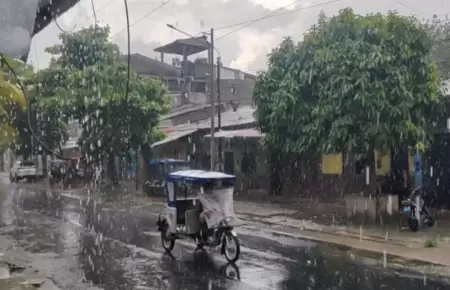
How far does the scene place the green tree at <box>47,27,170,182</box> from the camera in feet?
97.0

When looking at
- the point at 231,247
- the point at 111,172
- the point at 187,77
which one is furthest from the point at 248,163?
the point at 187,77

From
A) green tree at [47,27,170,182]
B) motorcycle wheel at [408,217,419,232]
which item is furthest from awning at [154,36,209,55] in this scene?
motorcycle wheel at [408,217,419,232]

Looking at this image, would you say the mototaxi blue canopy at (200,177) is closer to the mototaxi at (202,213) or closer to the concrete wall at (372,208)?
the mototaxi at (202,213)

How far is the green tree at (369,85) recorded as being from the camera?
14.6 metres

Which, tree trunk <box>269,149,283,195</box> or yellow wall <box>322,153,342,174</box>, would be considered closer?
yellow wall <box>322,153,342,174</box>

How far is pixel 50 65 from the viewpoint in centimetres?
3209

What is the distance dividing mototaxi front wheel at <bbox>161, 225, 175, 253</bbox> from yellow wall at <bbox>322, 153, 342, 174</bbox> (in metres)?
11.5

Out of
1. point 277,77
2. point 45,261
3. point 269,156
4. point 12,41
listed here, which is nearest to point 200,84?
point 269,156

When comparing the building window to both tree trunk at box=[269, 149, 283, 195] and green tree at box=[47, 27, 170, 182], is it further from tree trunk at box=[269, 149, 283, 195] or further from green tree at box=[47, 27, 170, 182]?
green tree at box=[47, 27, 170, 182]

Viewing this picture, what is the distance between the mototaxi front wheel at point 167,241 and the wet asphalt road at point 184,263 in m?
0.16

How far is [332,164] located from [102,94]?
12.6 meters

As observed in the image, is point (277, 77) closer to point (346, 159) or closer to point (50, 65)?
point (346, 159)

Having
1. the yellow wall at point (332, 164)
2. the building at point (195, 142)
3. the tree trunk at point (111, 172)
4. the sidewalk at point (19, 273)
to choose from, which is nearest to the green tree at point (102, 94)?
the tree trunk at point (111, 172)

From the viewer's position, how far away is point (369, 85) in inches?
579
